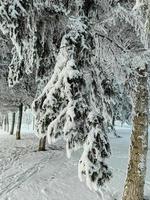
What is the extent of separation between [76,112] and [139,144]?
2.70 meters

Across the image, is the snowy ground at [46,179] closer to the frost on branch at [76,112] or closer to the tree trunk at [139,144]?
the tree trunk at [139,144]

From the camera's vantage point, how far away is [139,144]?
28.3 feet

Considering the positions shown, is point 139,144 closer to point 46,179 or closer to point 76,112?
point 76,112

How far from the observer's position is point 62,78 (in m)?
6.57

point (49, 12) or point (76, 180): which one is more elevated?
point (49, 12)

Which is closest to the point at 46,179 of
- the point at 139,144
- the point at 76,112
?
the point at 139,144

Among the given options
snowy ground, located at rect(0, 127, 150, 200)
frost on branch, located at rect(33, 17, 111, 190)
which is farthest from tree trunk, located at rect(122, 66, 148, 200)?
frost on branch, located at rect(33, 17, 111, 190)

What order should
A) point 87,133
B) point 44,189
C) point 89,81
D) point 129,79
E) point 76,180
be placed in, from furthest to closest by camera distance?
point 76,180 < point 44,189 < point 129,79 < point 89,81 < point 87,133

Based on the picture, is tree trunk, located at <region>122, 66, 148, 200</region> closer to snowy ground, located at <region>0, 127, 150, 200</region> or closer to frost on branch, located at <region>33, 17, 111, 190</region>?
snowy ground, located at <region>0, 127, 150, 200</region>

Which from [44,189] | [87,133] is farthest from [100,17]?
[44,189]

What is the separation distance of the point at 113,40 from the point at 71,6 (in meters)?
1.42

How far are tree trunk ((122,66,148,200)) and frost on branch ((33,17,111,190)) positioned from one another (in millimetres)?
2156

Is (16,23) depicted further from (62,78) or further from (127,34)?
(127,34)

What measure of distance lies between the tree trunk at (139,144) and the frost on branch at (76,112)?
2156 mm
